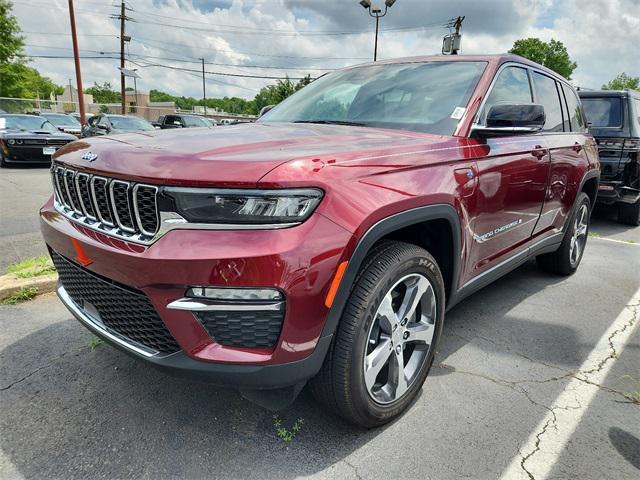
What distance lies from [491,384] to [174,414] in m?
1.75

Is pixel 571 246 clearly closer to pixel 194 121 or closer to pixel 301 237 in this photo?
pixel 301 237

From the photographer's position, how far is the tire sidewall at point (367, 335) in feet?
6.20

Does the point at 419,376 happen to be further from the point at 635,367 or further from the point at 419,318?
the point at 635,367

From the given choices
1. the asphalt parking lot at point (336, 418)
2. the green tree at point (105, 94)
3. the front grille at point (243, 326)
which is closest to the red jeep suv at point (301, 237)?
the front grille at point (243, 326)

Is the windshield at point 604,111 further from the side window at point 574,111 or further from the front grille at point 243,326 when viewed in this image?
the front grille at point 243,326

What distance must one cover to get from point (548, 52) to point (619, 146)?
6994 cm

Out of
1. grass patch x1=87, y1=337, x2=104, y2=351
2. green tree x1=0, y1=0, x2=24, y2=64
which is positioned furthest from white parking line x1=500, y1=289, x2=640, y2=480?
green tree x1=0, y1=0, x2=24, y2=64

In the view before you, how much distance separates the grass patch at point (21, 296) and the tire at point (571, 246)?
180 inches

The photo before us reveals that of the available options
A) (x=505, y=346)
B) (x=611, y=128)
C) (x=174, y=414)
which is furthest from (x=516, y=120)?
(x=611, y=128)

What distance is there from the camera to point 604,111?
280 inches

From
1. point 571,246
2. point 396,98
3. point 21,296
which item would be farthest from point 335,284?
point 571,246

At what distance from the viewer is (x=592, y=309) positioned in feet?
12.5

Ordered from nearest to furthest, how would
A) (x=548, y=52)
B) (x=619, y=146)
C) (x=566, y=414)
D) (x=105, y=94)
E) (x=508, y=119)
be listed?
(x=566, y=414), (x=508, y=119), (x=619, y=146), (x=548, y=52), (x=105, y=94)

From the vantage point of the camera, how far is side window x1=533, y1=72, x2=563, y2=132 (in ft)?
11.9
